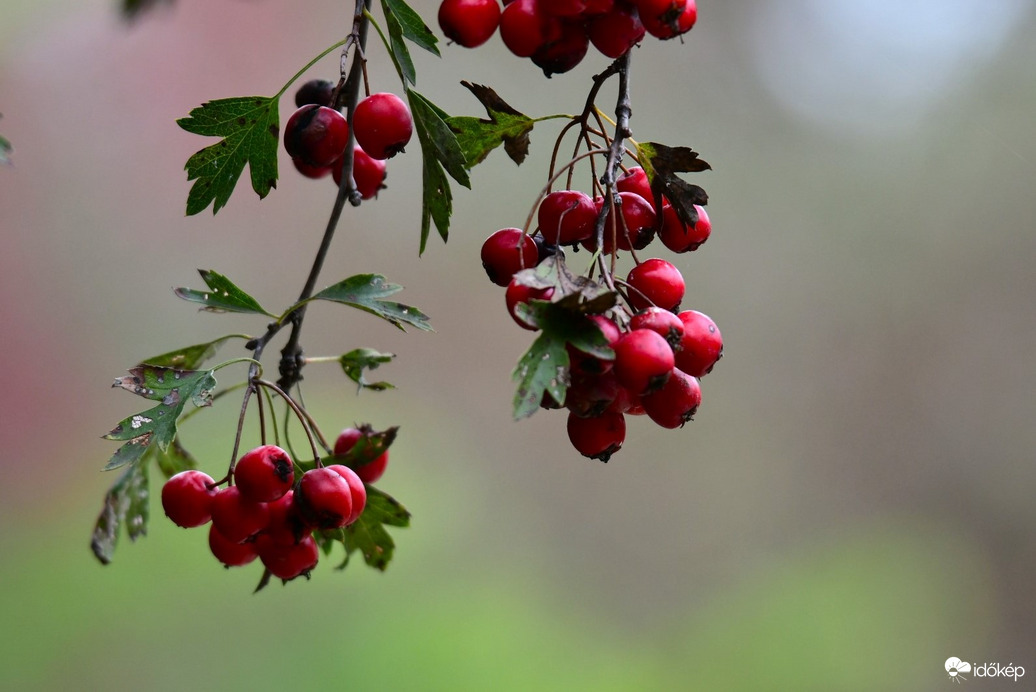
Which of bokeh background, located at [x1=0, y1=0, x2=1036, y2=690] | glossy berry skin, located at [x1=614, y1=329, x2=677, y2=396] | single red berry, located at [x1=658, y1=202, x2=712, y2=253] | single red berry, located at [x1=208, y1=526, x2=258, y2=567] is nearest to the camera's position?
glossy berry skin, located at [x1=614, y1=329, x2=677, y2=396]

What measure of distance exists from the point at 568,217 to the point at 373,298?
19 cm

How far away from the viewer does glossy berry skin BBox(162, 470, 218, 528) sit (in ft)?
2.13

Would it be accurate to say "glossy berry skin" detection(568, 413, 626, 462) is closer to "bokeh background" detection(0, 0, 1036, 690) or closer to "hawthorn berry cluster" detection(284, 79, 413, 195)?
"hawthorn berry cluster" detection(284, 79, 413, 195)

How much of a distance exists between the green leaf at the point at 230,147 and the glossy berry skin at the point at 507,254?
204 mm

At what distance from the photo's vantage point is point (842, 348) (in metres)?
2.99

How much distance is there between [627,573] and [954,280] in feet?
5.10

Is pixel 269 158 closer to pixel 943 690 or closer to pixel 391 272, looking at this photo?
pixel 391 272

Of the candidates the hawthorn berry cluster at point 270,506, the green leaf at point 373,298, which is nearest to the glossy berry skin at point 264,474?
the hawthorn berry cluster at point 270,506

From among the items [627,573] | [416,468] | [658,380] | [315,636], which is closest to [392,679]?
[315,636]

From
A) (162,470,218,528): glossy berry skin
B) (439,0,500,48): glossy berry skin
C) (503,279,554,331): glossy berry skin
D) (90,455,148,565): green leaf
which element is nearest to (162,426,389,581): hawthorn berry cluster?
(162,470,218,528): glossy berry skin

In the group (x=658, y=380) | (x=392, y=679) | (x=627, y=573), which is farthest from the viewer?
(x=627, y=573)

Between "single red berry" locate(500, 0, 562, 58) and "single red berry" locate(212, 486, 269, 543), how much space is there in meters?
0.37

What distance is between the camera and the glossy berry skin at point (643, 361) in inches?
18.0

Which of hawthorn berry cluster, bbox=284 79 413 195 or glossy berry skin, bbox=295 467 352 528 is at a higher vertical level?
hawthorn berry cluster, bbox=284 79 413 195
